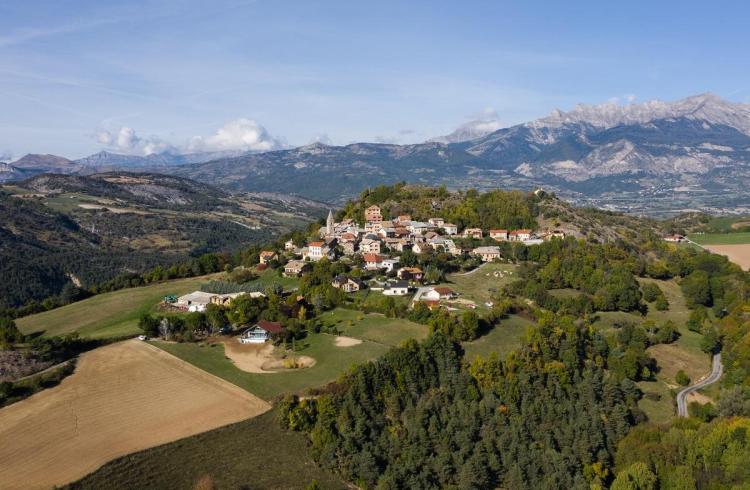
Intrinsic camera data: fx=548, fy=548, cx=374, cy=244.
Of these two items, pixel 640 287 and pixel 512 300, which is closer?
pixel 512 300

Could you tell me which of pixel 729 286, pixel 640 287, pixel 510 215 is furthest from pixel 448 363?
pixel 510 215

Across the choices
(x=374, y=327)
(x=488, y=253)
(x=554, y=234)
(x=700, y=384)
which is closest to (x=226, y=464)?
(x=374, y=327)

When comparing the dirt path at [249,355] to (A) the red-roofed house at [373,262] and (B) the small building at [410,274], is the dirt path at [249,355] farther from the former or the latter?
(A) the red-roofed house at [373,262]

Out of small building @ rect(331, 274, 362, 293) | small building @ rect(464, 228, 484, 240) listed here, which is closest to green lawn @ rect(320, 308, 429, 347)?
small building @ rect(331, 274, 362, 293)

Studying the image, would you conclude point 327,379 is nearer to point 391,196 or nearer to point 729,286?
point 729,286

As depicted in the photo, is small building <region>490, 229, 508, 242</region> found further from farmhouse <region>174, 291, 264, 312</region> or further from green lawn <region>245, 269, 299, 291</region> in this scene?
farmhouse <region>174, 291, 264, 312</region>

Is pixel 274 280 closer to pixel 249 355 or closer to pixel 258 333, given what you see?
pixel 258 333

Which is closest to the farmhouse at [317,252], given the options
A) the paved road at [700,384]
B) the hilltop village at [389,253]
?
the hilltop village at [389,253]
